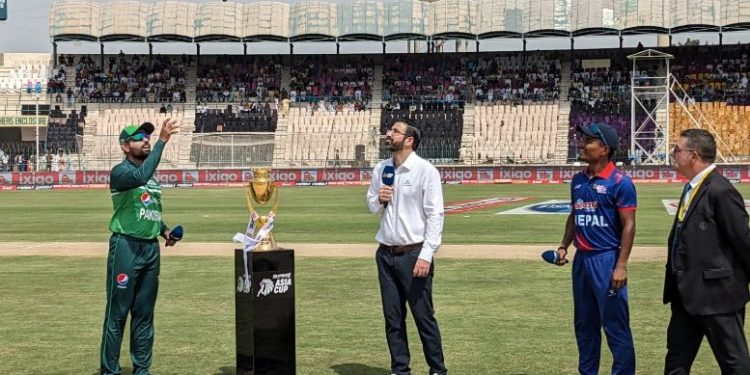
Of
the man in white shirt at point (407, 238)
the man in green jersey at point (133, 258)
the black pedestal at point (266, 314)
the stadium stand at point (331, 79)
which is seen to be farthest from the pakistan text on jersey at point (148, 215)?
the stadium stand at point (331, 79)

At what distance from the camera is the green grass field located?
9.30 meters

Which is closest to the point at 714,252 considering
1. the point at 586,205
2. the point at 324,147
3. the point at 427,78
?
the point at 586,205

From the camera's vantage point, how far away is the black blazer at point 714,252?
6.71m

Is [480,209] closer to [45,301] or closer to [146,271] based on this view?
[45,301]

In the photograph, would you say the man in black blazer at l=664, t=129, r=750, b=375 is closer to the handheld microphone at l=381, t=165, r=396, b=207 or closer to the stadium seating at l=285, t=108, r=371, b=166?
the handheld microphone at l=381, t=165, r=396, b=207

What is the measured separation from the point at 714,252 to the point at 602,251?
1011 millimetres

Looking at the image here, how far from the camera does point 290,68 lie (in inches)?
2667

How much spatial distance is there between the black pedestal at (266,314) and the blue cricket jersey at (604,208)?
2324 millimetres

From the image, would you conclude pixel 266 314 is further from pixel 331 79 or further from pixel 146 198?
pixel 331 79

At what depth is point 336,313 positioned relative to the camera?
1187 centimetres

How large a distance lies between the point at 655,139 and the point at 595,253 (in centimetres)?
4668

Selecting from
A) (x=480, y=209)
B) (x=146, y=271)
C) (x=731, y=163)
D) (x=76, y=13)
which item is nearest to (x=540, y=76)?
(x=731, y=163)

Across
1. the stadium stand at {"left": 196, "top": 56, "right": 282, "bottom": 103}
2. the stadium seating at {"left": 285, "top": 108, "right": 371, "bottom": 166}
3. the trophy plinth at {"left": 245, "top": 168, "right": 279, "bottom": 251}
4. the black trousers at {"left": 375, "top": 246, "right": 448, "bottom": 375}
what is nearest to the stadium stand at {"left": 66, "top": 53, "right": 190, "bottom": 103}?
the stadium stand at {"left": 196, "top": 56, "right": 282, "bottom": 103}

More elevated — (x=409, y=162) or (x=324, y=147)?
(x=409, y=162)
